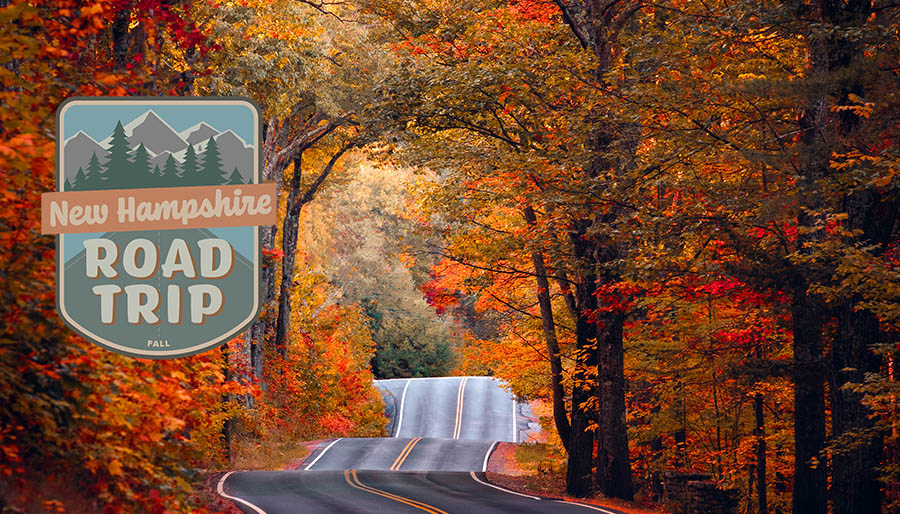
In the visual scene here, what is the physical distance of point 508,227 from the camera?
85.5 feet

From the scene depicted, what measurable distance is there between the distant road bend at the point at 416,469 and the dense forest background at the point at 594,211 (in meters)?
2.51

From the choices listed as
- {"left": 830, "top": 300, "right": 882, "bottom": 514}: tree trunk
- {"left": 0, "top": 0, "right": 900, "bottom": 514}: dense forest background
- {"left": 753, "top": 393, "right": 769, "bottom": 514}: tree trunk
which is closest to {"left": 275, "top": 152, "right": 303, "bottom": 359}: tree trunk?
{"left": 0, "top": 0, "right": 900, "bottom": 514}: dense forest background

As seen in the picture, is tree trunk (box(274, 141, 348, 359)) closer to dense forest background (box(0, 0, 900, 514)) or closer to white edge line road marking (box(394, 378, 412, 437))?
dense forest background (box(0, 0, 900, 514))

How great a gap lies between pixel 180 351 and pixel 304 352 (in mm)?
36700

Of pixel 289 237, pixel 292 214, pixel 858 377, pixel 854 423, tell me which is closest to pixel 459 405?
pixel 289 237

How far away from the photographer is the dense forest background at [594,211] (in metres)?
7.45

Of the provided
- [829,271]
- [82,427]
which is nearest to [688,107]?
[829,271]

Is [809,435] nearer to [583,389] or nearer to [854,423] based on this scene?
[854,423]

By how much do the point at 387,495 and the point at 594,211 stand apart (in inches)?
359

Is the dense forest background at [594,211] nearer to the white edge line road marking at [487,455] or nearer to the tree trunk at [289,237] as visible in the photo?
the tree trunk at [289,237]

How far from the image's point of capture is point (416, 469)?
3531 centimetres

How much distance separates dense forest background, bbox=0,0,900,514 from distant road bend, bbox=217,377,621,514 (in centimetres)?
251

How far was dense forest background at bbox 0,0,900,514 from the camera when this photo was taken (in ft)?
24.4

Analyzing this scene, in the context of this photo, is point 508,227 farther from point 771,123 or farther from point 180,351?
point 180,351
